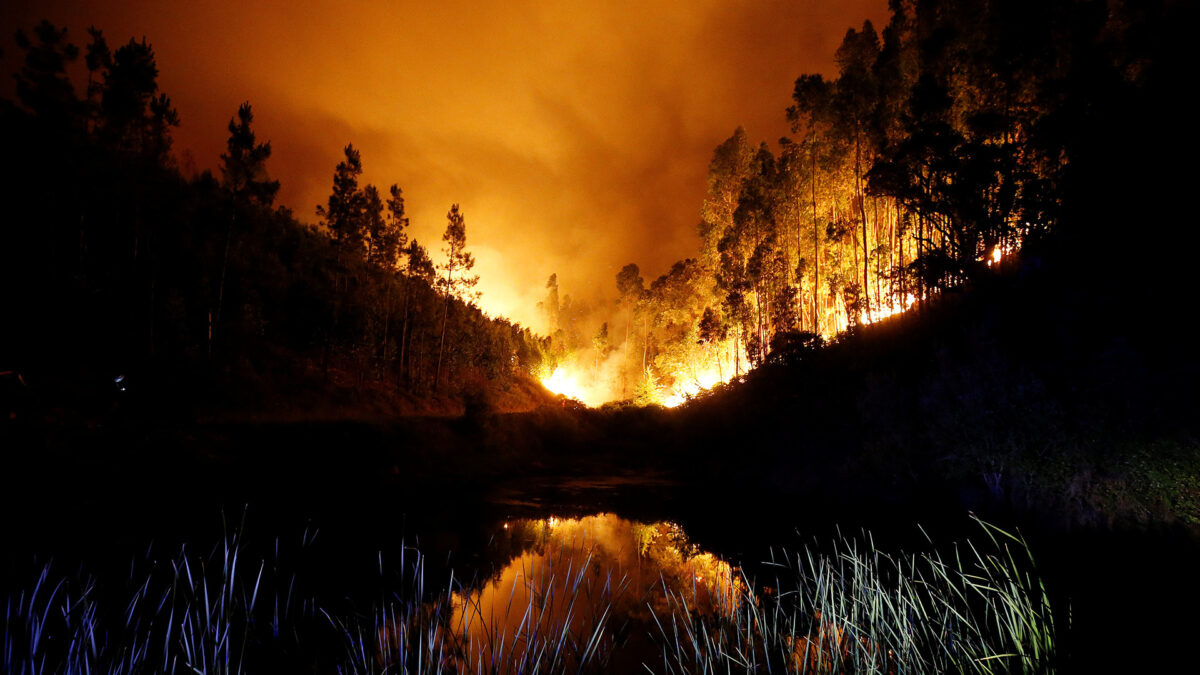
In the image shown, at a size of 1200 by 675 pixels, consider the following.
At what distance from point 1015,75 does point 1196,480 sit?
18557mm

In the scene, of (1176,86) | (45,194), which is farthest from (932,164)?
(45,194)

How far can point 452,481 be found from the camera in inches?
731

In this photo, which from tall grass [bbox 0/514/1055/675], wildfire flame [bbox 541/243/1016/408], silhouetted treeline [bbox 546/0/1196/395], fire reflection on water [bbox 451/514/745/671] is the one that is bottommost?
fire reflection on water [bbox 451/514/745/671]

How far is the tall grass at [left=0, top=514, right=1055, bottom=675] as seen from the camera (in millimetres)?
3324

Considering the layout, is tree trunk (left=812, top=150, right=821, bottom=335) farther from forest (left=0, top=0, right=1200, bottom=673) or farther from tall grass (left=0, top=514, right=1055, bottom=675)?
tall grass (left=0, top=514, right=1055, bottom=675)

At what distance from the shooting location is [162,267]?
31.5 meters

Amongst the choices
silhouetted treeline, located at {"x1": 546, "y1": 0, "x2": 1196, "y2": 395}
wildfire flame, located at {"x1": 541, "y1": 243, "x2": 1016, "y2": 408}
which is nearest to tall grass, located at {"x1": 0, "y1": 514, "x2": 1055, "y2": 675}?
silhouetted treeline, located at {"x1": 546, "y1": 0, "x2": 1196, "y2": 395}

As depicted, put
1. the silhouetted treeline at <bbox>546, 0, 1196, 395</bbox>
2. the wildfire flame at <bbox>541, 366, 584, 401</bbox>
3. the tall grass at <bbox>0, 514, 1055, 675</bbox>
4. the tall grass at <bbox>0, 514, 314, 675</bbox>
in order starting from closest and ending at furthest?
the tall grass at <bbox>0, 514, 314, 675</bbox> → the tall grass at <bbox>0, 514, 1055, 675</bbox> → the silhouetted treeline at <bbox>546, 0, 1196, 395</bbox> → the wildfire flame at <bbox>541, 366, 584, 401</bbox>

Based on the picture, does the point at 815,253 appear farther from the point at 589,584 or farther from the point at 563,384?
the point at 563,384

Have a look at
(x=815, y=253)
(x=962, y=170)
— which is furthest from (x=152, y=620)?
(x=815, y=253)

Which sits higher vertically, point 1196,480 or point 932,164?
point 932,164

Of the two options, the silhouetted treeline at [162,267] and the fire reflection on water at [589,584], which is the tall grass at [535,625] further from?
the silhouetted treeline at [162,267]

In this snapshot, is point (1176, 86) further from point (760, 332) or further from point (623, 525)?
point (760, 332)

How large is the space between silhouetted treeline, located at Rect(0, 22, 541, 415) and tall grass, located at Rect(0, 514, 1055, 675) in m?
22.4
